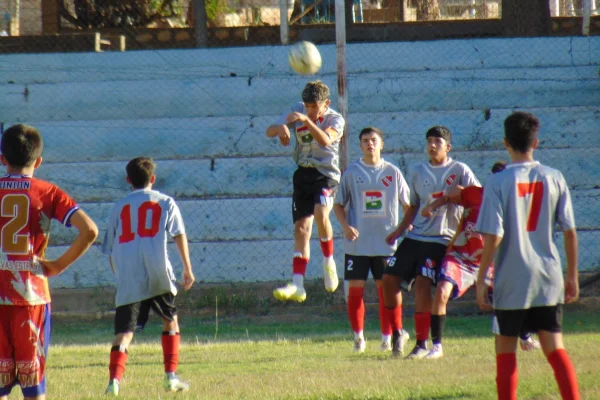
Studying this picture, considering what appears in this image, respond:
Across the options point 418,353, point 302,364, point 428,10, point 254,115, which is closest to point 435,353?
point 418,353

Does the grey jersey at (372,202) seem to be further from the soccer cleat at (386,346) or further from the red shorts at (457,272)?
the red shorts at (457,272)

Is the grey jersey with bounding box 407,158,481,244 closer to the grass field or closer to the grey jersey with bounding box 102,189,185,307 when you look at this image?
the grass field

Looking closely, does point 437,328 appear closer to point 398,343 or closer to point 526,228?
point 398,343

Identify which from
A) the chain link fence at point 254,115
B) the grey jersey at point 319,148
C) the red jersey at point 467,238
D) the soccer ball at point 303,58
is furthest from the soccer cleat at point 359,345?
the chain link fence at point 254,115

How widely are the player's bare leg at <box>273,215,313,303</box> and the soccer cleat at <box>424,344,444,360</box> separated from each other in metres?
1.45

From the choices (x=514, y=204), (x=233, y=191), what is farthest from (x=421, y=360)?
(x=233, y=191)

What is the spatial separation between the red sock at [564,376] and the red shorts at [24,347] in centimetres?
277

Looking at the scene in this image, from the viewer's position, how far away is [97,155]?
49.6 feet

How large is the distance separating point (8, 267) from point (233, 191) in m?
9.33

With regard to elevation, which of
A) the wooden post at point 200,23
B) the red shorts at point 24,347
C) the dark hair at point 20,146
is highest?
the wooden post at point 200,23

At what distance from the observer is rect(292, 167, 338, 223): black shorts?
29.1ft

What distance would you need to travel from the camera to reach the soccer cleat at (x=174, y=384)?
6859mm

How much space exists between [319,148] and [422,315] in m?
1.81

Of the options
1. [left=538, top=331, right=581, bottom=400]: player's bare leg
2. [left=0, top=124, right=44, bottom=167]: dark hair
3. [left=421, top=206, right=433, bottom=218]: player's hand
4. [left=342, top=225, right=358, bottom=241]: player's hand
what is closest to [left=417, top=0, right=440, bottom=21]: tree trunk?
[left=342, top=225, right=358, bottom=241]: player's hand
